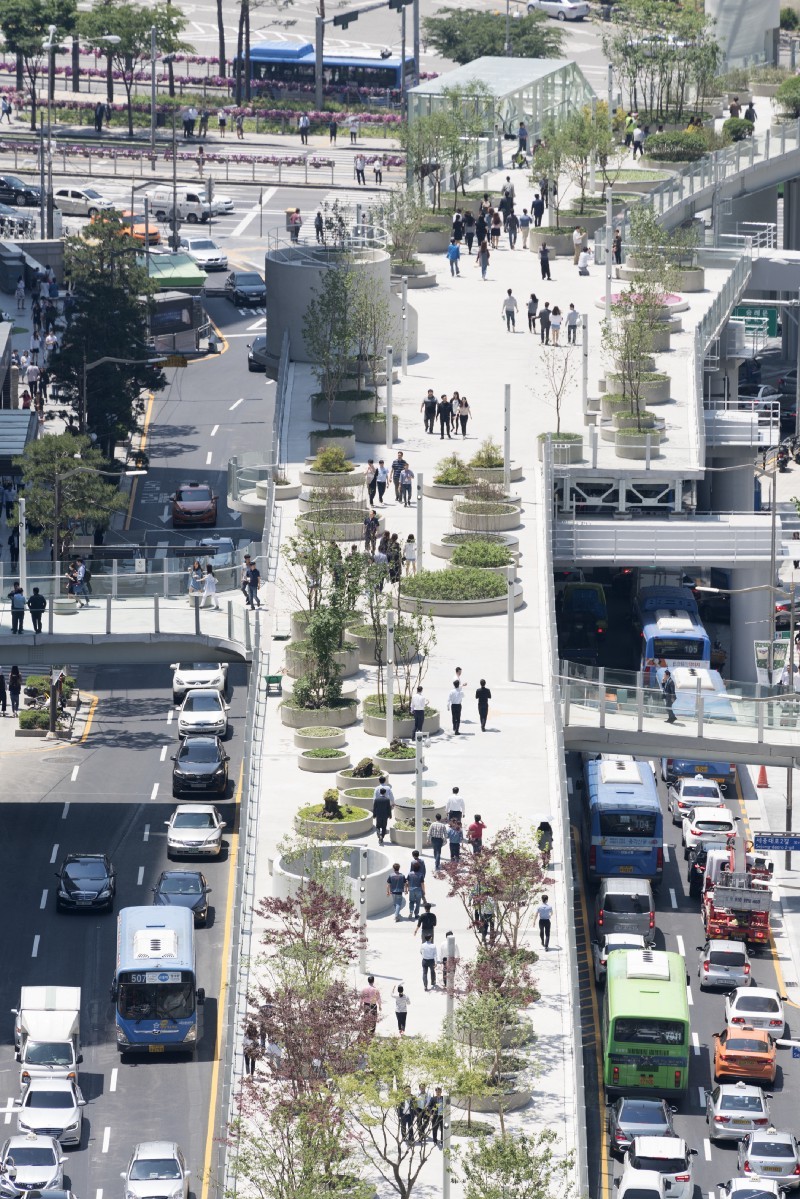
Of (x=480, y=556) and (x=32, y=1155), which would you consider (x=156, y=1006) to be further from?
(x=480, y=556)

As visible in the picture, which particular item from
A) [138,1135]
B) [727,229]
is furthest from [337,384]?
[138,1135]

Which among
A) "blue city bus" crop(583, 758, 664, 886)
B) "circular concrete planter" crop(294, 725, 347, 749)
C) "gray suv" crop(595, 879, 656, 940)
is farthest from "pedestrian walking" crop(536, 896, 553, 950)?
"blue city bus" crop(583, 758, 664, 886)

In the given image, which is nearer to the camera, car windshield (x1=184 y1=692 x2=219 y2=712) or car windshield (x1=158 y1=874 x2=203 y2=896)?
car windshield (x1=158 y1=874 x2=203 y2=896)

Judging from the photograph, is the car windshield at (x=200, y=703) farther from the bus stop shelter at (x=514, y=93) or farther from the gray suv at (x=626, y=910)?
the bus stop shelter at (x=514, y=93)

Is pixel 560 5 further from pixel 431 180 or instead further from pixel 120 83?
pixel 431 180

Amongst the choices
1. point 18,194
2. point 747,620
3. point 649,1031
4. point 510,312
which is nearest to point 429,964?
point 649,1031

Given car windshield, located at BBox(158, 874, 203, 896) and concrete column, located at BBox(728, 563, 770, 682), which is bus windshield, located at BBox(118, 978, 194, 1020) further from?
concrete column, located at BBox(728, 563, 770, 682)

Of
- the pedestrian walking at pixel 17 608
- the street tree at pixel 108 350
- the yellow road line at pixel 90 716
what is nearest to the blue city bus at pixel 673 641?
the yellow road line at pixel 90 716
